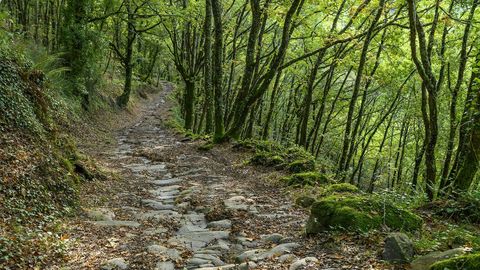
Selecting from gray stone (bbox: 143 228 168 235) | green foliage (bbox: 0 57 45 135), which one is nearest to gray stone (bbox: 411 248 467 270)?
gray stone (bbox: 143 228 168 235)

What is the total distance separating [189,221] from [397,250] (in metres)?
3.63

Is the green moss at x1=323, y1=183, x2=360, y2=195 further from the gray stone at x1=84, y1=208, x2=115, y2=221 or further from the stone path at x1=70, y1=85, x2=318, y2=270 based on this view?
the gray stone at x1=84, y1=208, x2=115, y2=221

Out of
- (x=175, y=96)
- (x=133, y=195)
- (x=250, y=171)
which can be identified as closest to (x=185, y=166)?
(x=250, y=171)

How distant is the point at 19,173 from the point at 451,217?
6.35 metres

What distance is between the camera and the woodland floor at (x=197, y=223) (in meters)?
4.80

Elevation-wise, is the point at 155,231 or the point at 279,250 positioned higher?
the point at 279,250

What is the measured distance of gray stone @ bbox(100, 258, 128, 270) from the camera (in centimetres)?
468

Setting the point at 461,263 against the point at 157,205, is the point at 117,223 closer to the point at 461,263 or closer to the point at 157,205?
the point at 157,205

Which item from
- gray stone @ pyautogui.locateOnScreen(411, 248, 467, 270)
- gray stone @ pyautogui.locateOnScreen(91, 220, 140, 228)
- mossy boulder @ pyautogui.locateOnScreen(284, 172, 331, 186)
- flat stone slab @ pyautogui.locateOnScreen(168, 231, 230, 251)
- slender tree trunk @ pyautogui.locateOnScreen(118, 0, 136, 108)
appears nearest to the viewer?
gray stone @ pyautogui.locateOnScreen(411, 248, 467, 270)

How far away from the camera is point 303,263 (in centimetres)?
440

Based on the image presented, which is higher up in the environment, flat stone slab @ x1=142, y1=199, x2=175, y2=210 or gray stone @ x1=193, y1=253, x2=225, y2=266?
gray stone @ x1=193, y1=253, x2=225, y2=266

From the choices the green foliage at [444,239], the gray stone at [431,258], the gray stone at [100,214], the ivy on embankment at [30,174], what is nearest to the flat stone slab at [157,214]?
the gray stone at [100,214]

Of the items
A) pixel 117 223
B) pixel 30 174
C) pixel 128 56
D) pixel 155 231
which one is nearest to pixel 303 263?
pixel 155 231

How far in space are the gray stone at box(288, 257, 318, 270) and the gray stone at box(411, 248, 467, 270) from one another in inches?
39.7
